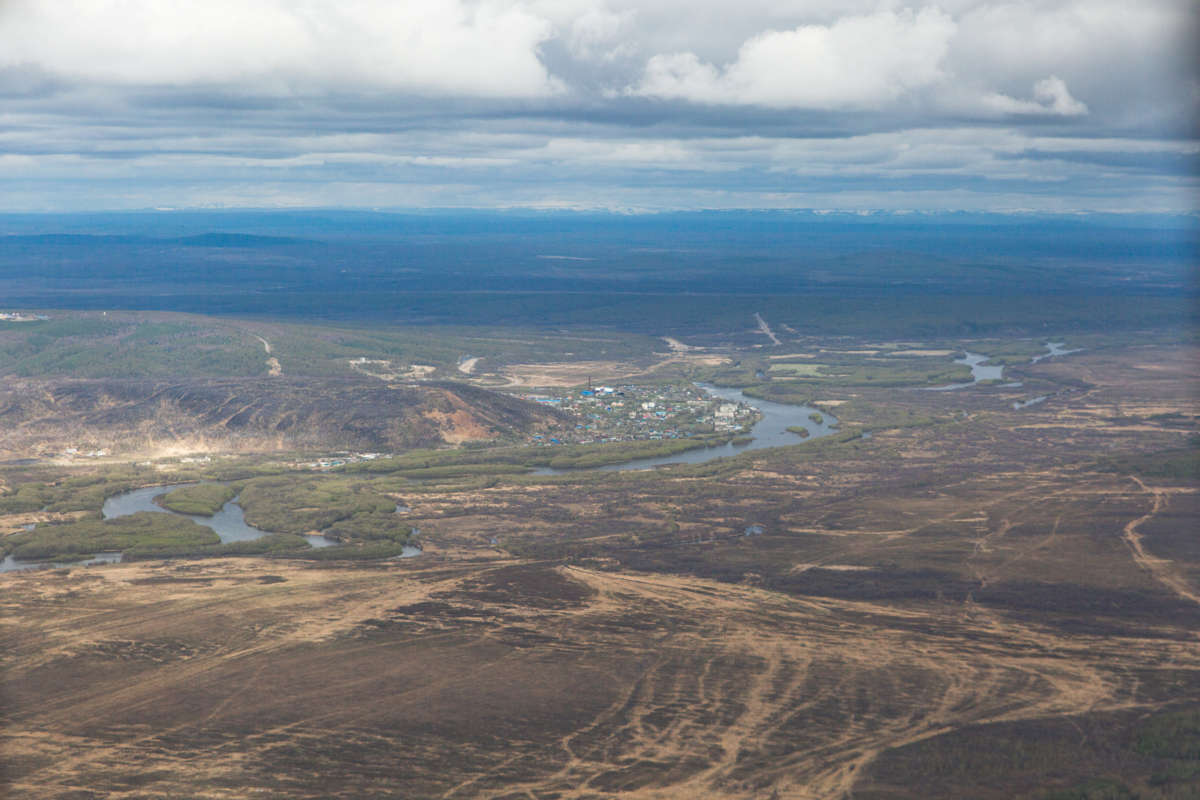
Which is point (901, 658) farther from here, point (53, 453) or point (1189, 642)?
point (53, 453)

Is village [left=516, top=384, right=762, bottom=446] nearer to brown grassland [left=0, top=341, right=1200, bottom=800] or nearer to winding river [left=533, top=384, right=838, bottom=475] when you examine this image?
winding river [left=533, top=384, right=838, bottom=475]

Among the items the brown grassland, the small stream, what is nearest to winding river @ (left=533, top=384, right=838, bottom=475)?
the brown grassland

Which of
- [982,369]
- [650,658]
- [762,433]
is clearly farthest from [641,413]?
[650,658]

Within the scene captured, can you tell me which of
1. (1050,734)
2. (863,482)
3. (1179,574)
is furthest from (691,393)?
(1050,734)

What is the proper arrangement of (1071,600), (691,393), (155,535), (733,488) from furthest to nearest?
(691,393)
(733,488)
(155,535)
(1071,600)

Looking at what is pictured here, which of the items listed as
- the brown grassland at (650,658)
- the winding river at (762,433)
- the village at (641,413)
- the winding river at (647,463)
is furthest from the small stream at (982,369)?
the brown grassland at (650,658)
